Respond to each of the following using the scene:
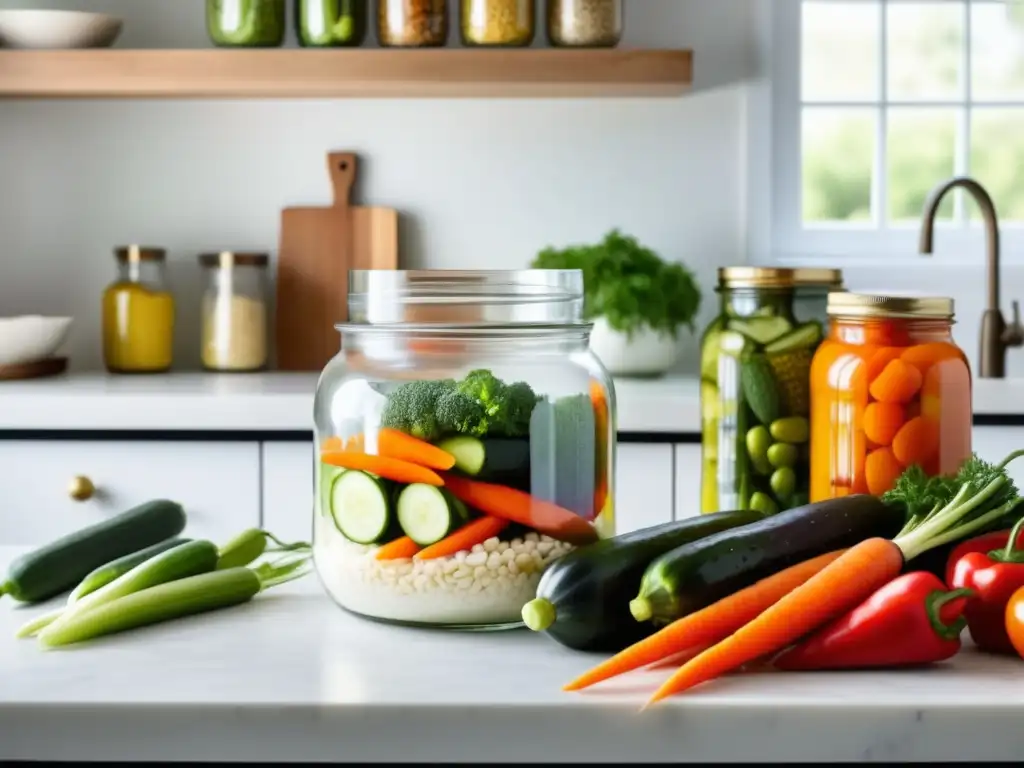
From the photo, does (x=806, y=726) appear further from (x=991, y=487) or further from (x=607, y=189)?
(x=607, y=189)

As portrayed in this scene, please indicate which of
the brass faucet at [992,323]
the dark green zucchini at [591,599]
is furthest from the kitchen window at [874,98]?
the dark green zucchini at [591,599]

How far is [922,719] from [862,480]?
0.99 feet

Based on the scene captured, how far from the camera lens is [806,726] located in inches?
28.0

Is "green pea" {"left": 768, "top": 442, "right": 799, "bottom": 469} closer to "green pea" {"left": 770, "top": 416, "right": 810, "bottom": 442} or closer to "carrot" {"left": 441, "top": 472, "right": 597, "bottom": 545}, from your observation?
"green pea" {"left": 770, "top": 416, "right": 810, "bottom": 442}

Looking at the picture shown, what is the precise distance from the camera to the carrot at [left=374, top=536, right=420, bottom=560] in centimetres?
87

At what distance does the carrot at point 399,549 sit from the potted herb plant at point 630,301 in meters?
1.61

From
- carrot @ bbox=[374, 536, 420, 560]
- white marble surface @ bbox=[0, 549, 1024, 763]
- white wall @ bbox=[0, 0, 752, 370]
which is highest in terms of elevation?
white wall @ bbox=[0, 0, 752, 370]

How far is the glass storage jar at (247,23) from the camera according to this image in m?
2.62

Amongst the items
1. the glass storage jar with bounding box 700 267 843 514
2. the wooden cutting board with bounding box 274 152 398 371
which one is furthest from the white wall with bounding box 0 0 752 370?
the glass storage jar with bounding box 700 267 843 514

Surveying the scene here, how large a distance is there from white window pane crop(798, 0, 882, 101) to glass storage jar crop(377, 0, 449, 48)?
91 centimetres

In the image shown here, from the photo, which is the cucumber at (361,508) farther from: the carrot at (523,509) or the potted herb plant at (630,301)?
the potted herb plant at (630,301)

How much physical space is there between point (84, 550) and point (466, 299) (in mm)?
388

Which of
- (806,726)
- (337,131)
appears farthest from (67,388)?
(806,726)

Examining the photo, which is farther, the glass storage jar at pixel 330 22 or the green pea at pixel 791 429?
the glass storage jar at pixel 330 22
